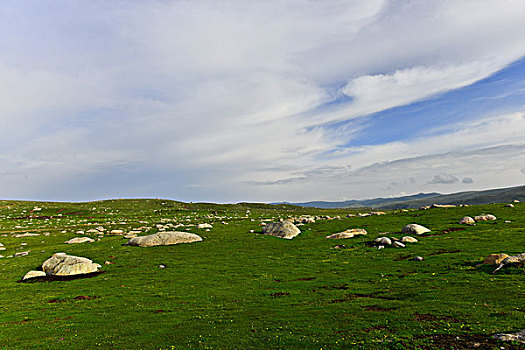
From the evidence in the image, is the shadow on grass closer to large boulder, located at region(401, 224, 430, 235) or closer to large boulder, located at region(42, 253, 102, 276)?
large boulder, located at region(42, 253, 102, 276)

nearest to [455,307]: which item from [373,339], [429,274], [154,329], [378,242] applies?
[373,339]

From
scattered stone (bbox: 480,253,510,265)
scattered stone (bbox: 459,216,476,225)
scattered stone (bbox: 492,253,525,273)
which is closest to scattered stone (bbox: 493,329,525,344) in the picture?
scattered stone (bbox: 492,253,525,273)

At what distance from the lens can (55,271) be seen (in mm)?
43281

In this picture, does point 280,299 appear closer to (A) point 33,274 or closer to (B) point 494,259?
(B) point 494,259

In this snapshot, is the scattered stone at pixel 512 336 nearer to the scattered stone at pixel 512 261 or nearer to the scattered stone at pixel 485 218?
the scattered stone at pixel 512 261

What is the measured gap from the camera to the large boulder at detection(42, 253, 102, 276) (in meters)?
43.3

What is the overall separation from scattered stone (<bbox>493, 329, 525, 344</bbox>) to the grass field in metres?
0.64

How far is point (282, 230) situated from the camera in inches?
2913

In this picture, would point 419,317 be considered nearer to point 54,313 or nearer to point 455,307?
point 455,307

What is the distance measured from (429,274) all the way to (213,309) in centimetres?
2630

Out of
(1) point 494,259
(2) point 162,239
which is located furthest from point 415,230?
(2) point 162,239

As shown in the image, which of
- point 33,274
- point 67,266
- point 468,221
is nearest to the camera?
point 33,274

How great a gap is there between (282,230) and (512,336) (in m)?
59.5

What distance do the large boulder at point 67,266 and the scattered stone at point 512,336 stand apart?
168 feet
